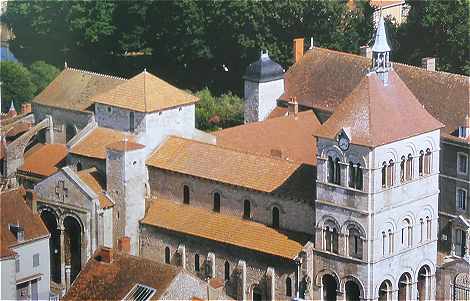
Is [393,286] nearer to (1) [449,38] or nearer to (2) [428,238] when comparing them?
(2) [428,238]

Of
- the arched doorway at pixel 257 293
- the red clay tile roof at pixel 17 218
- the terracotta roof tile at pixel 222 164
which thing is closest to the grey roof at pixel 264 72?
the terracotta roof tile at pixel 222 164

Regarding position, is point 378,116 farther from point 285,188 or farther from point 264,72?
point 264,72

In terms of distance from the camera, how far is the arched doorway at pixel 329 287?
81.4 meters

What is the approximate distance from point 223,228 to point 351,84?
17.7m

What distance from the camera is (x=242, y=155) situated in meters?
86.1

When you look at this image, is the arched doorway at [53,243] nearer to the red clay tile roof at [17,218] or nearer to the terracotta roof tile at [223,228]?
the red clay tile roof at [17,218]

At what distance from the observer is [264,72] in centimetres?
10044

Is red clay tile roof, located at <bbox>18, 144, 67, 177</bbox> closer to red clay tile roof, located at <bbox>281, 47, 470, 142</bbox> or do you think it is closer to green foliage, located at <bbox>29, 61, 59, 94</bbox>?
red clay tile roof, located at <bbox>281, 47, 470, 142</bbox>

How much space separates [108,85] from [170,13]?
2893cm

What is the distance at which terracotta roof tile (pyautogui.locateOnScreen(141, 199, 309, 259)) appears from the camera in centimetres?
8238

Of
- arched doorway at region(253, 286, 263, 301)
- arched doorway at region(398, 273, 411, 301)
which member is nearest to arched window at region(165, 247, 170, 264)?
arched doorway at region(253, 286, 263, 301)

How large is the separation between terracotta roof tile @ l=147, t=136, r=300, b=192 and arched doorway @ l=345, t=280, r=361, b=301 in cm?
669

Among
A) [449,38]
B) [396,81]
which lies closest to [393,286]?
[396,81]

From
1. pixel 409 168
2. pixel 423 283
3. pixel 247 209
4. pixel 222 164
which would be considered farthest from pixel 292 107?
pixel 409 168
